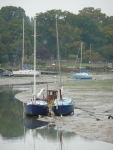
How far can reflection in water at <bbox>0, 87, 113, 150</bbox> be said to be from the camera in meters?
31.5

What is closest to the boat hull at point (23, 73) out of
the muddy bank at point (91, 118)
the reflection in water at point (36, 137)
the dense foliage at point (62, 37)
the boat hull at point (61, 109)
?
the dense foliage at point (62, 37)

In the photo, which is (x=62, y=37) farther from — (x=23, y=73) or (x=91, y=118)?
(x=91, y=118)

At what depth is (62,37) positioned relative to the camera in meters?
141

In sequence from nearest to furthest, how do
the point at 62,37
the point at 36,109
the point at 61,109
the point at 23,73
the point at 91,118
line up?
1. the point at 91,118
2. the point at 36,109
3. the point at 61,109
4. the point at 23,73
5. the point at 62,37

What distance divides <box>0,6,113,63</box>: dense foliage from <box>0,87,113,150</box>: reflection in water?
266 feet

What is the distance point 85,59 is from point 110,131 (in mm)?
108459

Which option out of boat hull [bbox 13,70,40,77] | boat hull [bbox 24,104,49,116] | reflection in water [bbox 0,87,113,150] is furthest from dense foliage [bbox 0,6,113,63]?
reflection in water [bbox 0,87,113,150]

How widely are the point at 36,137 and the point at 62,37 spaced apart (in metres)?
107

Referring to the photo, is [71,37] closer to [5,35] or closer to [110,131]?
[5,35]

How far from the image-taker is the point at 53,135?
3459 cm

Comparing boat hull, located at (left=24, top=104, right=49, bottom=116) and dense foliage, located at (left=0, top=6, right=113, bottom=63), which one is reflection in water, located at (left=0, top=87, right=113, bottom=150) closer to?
boat hull, located at (left=24, top=104, right=49, bottom=116)

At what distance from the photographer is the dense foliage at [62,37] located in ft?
422

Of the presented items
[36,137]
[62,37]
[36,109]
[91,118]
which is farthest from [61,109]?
[62,37]

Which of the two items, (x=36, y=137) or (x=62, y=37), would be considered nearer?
(x=36, y=137)
